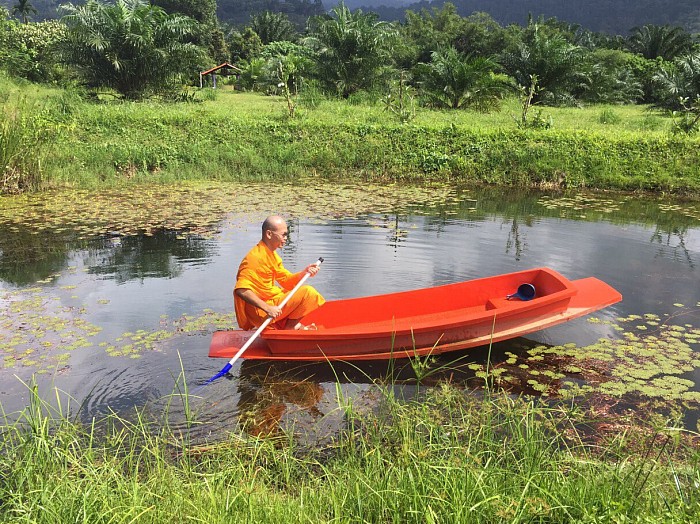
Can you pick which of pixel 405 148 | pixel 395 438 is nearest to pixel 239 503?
pixel 395 438

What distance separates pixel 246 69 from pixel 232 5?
117 meters

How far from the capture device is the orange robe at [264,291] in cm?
447

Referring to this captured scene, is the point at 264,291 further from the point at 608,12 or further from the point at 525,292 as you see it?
the point at 608,12

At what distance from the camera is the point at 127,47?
1634 centimetres

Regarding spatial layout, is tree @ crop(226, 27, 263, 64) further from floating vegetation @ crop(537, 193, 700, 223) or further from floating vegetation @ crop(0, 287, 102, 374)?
floating vegetation @ crop(0, 287, 102, 374)

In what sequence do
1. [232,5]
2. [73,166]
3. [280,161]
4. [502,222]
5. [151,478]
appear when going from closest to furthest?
[151,478], [502,222], [73,166], [280,161], [232,5]

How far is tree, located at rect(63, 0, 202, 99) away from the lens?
52.5 feet

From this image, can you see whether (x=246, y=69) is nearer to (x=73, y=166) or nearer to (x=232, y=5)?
(x=73, y=166)

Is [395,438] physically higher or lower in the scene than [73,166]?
lower

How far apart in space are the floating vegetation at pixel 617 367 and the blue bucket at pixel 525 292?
18.0 inches

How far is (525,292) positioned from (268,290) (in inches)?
87.7

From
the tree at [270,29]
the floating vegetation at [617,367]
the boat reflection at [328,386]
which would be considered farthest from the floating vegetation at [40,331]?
the tree at [270,29]

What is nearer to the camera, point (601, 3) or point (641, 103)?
point (641, 103)

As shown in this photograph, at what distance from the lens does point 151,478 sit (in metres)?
2.67
